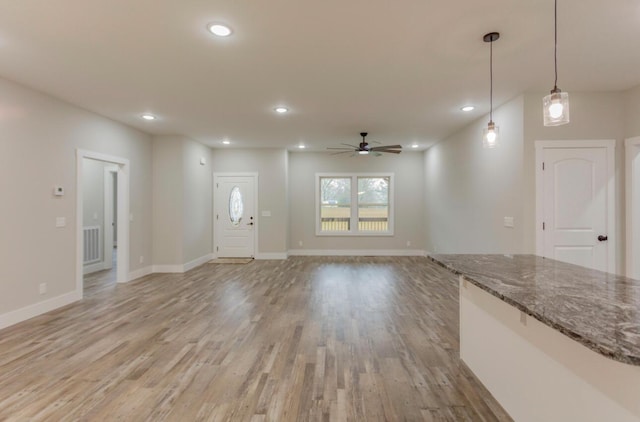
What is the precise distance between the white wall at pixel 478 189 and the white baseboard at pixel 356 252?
69cm

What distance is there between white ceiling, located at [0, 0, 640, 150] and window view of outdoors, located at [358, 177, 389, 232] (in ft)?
12.6

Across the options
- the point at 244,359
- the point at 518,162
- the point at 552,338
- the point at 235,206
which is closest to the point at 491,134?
the point at 518,162

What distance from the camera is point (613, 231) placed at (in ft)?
13.1

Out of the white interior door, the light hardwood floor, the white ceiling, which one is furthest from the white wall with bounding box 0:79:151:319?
the white interior door

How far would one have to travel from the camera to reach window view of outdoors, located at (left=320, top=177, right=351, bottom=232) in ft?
28.5

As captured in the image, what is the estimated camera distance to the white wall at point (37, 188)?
3.60 m

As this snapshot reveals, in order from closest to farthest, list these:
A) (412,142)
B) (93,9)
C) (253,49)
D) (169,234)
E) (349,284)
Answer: (93,9), (253,49), (349,284), (169,234), (412,142)

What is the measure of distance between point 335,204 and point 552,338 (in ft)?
23.6

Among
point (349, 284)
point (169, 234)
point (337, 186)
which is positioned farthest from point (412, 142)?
point (169, 234)

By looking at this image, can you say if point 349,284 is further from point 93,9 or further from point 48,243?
point 93,9

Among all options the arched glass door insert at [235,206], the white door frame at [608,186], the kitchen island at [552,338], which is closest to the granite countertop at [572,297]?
the kitchen island at [552,338]

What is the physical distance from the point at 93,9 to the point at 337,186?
6.74 metres

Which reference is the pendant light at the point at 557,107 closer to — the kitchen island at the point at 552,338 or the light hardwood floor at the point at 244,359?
the kitchen island at the point at 552,338

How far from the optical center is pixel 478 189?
5.30m
